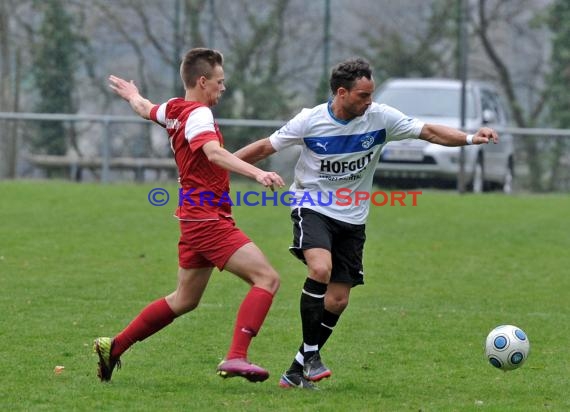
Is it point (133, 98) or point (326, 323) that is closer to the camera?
point (326, 323)

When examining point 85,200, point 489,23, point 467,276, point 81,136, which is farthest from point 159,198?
point 489,23

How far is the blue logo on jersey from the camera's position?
644 cm

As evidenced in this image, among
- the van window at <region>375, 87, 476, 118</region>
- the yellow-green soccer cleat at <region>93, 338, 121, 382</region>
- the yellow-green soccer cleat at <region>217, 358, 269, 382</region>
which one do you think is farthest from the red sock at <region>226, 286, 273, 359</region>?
the van window at <region>375, 87, 476, 118</region>

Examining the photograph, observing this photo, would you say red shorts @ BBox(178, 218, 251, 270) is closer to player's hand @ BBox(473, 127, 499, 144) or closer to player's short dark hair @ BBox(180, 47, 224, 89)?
player's short dark hair @ BBox(180, 47, 224, 89)

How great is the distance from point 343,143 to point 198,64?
92cm

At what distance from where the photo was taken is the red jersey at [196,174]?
602 centimetres

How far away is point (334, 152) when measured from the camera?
6.44 meters

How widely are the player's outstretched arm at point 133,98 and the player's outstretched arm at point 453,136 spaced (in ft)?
4.97

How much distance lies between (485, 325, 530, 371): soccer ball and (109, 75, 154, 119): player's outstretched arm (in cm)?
222

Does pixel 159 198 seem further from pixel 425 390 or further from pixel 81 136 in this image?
pixel 425 390

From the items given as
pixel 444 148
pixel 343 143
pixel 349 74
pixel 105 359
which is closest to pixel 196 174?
pixel 343 143

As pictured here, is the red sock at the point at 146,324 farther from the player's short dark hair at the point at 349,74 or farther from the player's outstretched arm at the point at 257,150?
the player's short dark hair at the point at 349,74

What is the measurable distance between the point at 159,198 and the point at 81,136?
8.84 feet

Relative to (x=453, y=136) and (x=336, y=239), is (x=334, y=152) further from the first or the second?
(x=453, y=136)
